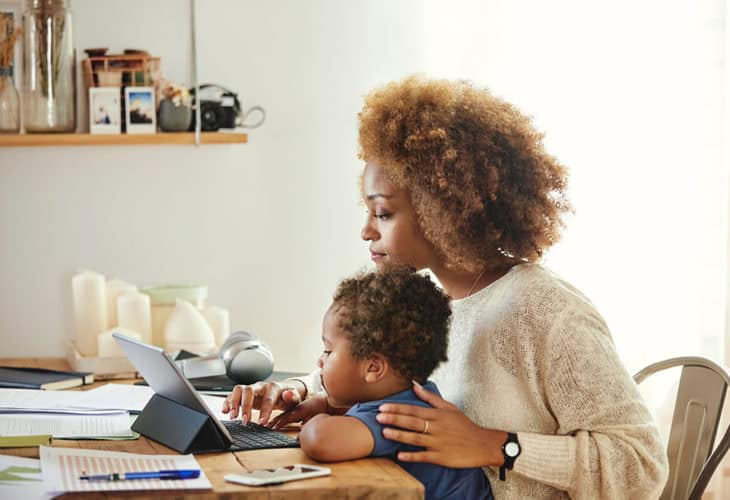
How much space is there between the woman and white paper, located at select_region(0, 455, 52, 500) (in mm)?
374

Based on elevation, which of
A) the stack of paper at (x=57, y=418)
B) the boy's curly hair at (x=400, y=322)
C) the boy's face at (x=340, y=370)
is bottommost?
the stack of paper at (x=57, y=418)

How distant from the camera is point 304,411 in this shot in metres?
1.72

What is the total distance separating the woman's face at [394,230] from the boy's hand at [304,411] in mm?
259

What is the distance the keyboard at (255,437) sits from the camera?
1479 mm

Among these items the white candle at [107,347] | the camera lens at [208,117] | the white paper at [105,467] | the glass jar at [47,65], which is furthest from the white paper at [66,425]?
the camera lens at [208,117]

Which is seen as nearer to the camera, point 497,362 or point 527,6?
point 497,362

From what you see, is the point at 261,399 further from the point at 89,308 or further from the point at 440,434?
the point at 89,308

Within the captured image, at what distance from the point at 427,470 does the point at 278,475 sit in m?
0.27

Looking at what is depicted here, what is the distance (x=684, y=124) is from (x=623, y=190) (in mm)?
272

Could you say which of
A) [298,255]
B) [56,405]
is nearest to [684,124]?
[298,255]

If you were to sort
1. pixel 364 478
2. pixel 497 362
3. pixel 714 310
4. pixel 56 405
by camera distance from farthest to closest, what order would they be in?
pixel 714 310 → pixel 56 405 → pixel 497 362 → pixel 364 478

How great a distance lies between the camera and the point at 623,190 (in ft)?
10.4

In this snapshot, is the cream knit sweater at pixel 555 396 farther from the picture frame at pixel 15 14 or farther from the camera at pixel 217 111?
the picture frame at pixel 15 14

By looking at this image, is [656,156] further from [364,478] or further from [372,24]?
[364,478]
